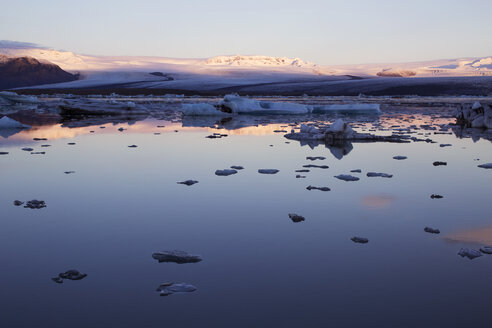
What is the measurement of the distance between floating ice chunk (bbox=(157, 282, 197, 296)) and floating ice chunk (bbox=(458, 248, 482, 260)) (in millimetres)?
1670

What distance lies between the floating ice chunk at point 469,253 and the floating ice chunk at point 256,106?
1642cm

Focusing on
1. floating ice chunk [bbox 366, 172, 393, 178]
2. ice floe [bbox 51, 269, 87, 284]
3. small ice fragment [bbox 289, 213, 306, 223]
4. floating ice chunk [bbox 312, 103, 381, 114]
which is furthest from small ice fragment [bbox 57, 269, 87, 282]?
floating ice chunk [bbox 312, 103, 381, 114]

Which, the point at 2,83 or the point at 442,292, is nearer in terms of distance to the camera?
the point at 442,292

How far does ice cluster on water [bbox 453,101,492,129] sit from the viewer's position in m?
13.2

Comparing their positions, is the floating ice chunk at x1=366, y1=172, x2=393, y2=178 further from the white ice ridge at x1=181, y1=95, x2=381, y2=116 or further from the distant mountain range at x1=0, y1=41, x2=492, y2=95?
the distant mountain range at x1=0, y1=41, x2=492, y2=95

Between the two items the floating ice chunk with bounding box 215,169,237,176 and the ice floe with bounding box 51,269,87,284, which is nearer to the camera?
the ice floe with bounding box 51,269,87,284

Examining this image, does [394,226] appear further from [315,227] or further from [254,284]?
[254,284]

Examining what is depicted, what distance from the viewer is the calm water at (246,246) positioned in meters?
2.37

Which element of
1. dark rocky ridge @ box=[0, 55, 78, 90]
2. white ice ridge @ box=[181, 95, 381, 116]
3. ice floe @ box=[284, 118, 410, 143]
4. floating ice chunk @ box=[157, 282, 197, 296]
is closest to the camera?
floating ice chunk @ box=[157, 282, 197, 296]

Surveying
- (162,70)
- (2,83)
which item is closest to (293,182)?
(162,70)

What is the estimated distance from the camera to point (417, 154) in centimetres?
779

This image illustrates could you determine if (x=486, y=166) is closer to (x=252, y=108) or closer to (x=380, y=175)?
(x=380, y=175)

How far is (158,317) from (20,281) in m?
0.88

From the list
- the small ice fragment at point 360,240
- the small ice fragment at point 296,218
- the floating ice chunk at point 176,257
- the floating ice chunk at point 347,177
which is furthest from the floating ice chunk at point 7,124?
the small ice fragment at point 360,240
